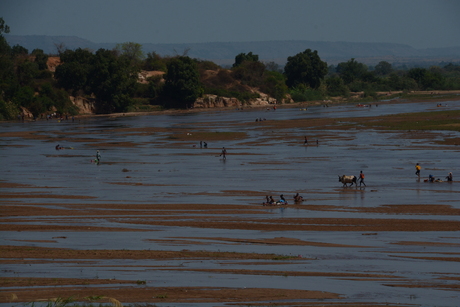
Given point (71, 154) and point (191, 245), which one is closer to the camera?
point (191, 245)

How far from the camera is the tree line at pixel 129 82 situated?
359ft

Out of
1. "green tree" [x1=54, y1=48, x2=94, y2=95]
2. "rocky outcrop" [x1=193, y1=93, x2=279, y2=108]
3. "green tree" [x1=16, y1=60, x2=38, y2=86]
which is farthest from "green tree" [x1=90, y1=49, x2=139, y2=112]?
"rocky outcrop" [x1=193, y1=93, x2=279, y2=108]

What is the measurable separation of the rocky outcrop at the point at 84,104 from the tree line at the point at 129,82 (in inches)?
41.9

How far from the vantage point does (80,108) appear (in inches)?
4653

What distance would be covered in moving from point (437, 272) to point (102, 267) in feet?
32.2

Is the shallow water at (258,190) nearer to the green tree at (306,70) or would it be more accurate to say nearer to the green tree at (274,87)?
the green tree at (274,87)

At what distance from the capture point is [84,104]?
119 meters

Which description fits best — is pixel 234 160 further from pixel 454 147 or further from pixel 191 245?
pixel 191 245

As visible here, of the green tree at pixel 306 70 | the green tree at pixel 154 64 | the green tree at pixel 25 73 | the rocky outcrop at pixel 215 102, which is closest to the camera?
the green tree at pixel 25 73

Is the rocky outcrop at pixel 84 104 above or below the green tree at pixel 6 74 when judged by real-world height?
below

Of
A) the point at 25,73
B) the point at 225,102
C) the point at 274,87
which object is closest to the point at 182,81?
the point at 225,102

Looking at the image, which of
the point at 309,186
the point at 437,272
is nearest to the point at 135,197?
the point at 309,186

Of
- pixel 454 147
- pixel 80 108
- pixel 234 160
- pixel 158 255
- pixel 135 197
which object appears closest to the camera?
pixel 158 255

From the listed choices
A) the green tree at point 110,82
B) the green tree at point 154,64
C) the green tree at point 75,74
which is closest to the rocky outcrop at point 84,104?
the green tree at point 110,82
